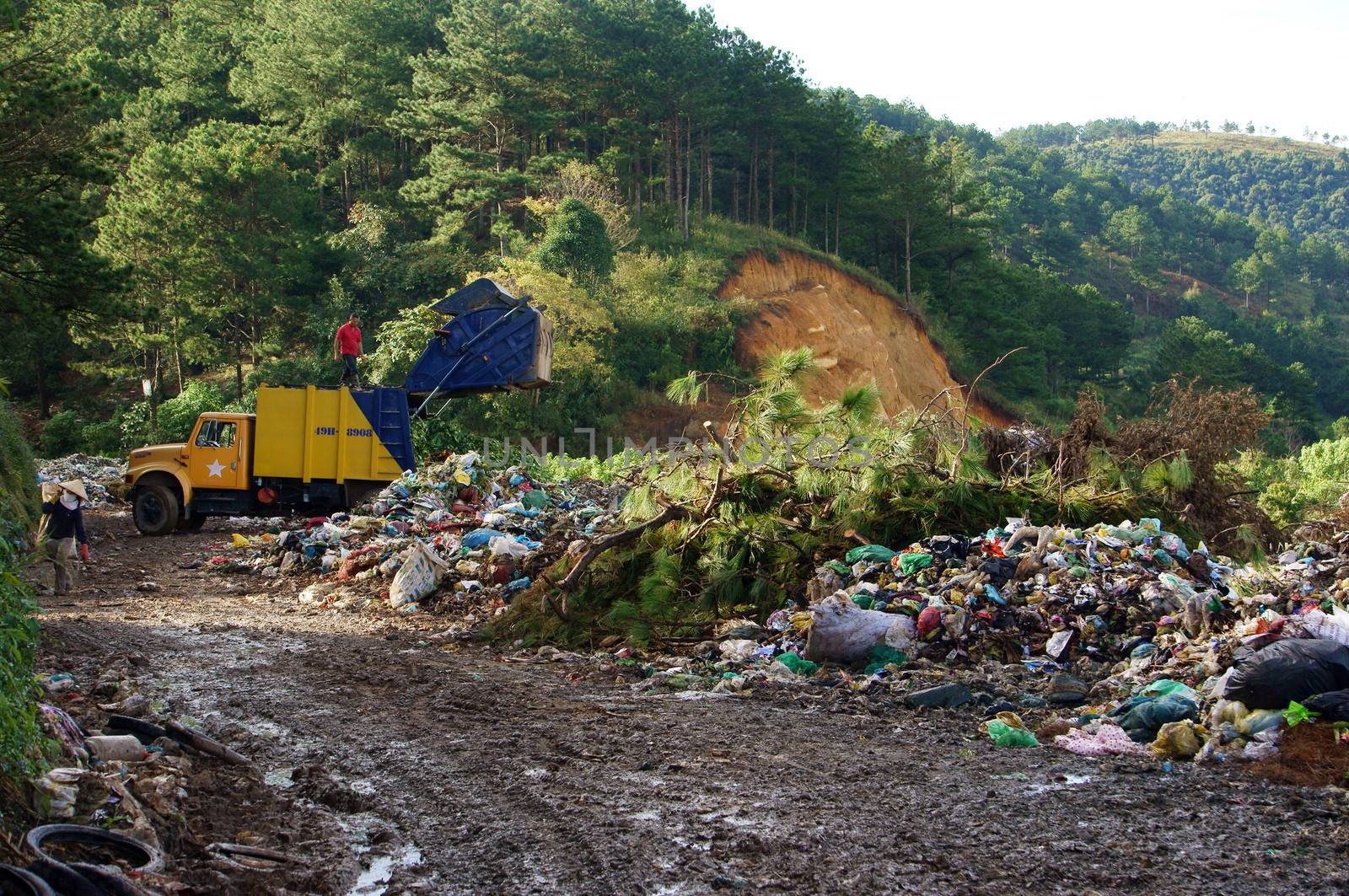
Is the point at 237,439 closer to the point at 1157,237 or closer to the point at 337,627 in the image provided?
the point at 337,627

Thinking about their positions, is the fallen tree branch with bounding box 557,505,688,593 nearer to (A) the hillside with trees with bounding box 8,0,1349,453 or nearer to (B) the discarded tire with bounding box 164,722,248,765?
(B) the discarded tire with bounding box 164,722,248,765

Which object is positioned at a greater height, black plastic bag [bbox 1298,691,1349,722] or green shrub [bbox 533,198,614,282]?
green shrub [bbox 533,198,614,282]

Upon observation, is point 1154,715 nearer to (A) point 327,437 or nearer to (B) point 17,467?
(A) point 327,437

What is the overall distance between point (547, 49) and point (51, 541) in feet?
107

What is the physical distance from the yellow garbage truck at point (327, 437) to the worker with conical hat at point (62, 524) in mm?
3227

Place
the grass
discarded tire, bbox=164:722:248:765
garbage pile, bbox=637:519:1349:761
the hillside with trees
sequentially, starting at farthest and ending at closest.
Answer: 1. the grass
2. the hillside with trees
3. garbage pile, bbox=637:519:1349:761
4. discarded tire, bbox=164:722:248:765

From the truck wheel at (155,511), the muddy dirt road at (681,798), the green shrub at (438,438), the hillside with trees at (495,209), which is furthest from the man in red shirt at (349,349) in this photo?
the muddy dirt road at (681,798)

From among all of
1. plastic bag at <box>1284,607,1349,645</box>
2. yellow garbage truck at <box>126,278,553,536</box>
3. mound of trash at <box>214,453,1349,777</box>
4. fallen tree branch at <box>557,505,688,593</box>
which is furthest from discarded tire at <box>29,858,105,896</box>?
yellow garbage truck at <box>126,278,553,536</box>

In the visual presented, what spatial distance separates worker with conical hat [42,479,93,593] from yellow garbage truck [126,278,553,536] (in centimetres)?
323

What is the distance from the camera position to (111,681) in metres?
6.36

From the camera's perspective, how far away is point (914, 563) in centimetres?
816

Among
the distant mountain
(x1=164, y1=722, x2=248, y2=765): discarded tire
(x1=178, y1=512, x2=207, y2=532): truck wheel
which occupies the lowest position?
(x1=178, y1=512, x2=207, y2=532): truck wheel

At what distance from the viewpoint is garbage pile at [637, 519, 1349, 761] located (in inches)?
212

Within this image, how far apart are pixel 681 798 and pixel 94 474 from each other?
920 inches
